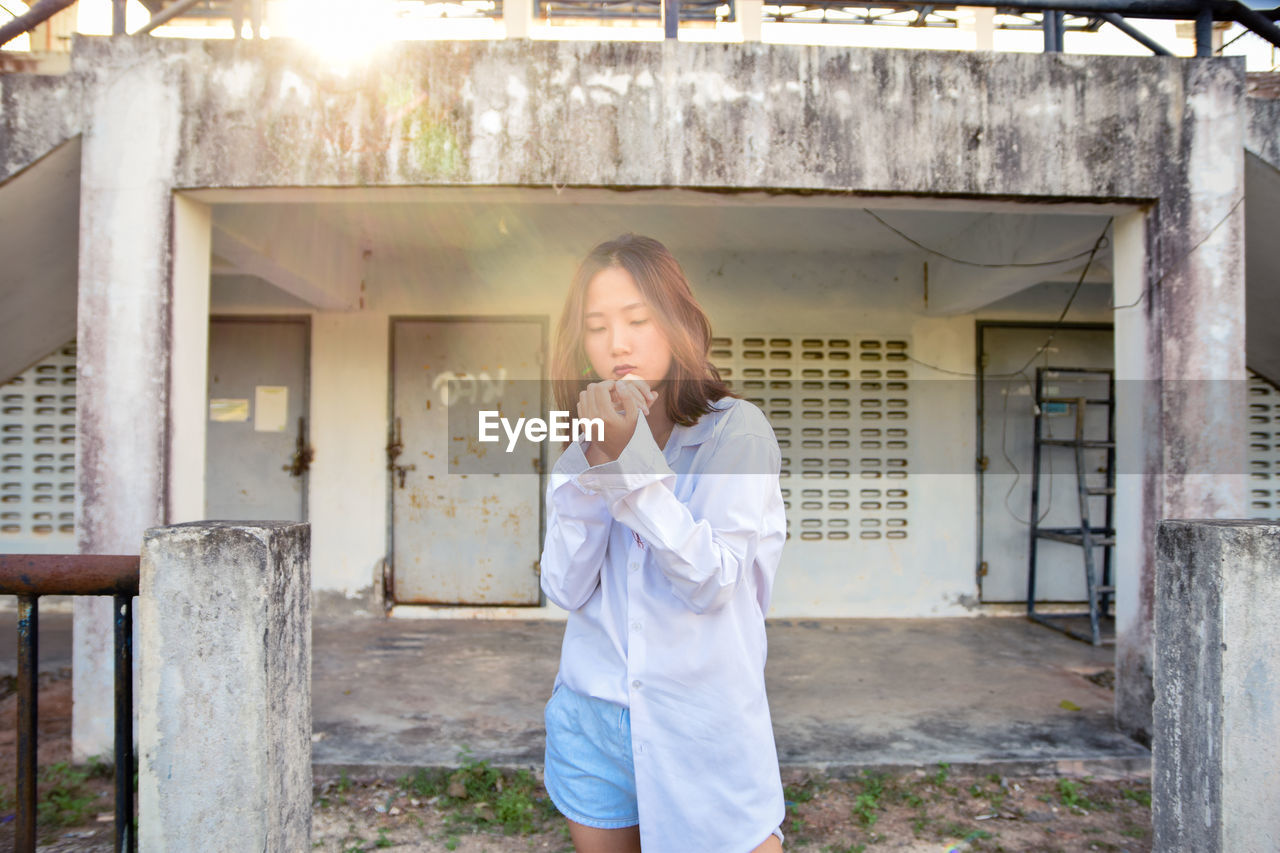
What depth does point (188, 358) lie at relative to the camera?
3244 mm

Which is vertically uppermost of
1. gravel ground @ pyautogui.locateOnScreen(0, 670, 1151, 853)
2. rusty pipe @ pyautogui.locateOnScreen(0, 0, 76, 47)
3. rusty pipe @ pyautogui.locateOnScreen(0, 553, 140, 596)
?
rusty pipe @ pyautogui.locateOnScreen(0, 0, 76, 47)

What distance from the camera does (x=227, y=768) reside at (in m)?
1.44

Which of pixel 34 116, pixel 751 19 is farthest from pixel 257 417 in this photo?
pixel 751 19

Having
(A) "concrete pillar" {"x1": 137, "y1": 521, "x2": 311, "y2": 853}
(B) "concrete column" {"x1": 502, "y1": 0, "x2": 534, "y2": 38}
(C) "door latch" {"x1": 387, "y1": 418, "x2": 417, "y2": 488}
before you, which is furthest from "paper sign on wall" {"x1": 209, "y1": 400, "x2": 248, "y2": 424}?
(A) "concrete pillar" {"x1": 137, "y1": 521, "x2": 311, "y2": 853}

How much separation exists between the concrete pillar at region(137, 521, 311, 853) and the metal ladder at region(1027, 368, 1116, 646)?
5.38 m

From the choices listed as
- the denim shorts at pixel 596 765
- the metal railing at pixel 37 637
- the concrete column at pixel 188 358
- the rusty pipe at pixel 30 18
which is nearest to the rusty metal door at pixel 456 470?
the concrete column at pixel 188 358

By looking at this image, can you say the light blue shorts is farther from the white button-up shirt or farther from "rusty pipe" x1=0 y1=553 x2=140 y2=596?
"rusty pipe" x1=0 y1=553 x2=140 y2=596

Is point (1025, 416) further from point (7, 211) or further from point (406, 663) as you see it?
point (7, 211)

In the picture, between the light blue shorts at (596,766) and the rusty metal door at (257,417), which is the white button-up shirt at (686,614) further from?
the rusty metal door at (257,417)

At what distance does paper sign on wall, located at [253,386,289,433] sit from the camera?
222 inches

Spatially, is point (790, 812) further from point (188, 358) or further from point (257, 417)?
point (257, 417)

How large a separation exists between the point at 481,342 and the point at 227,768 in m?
4.42

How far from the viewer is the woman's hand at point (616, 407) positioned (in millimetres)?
1061

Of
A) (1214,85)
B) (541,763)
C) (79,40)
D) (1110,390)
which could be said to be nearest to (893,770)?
(541,763)
